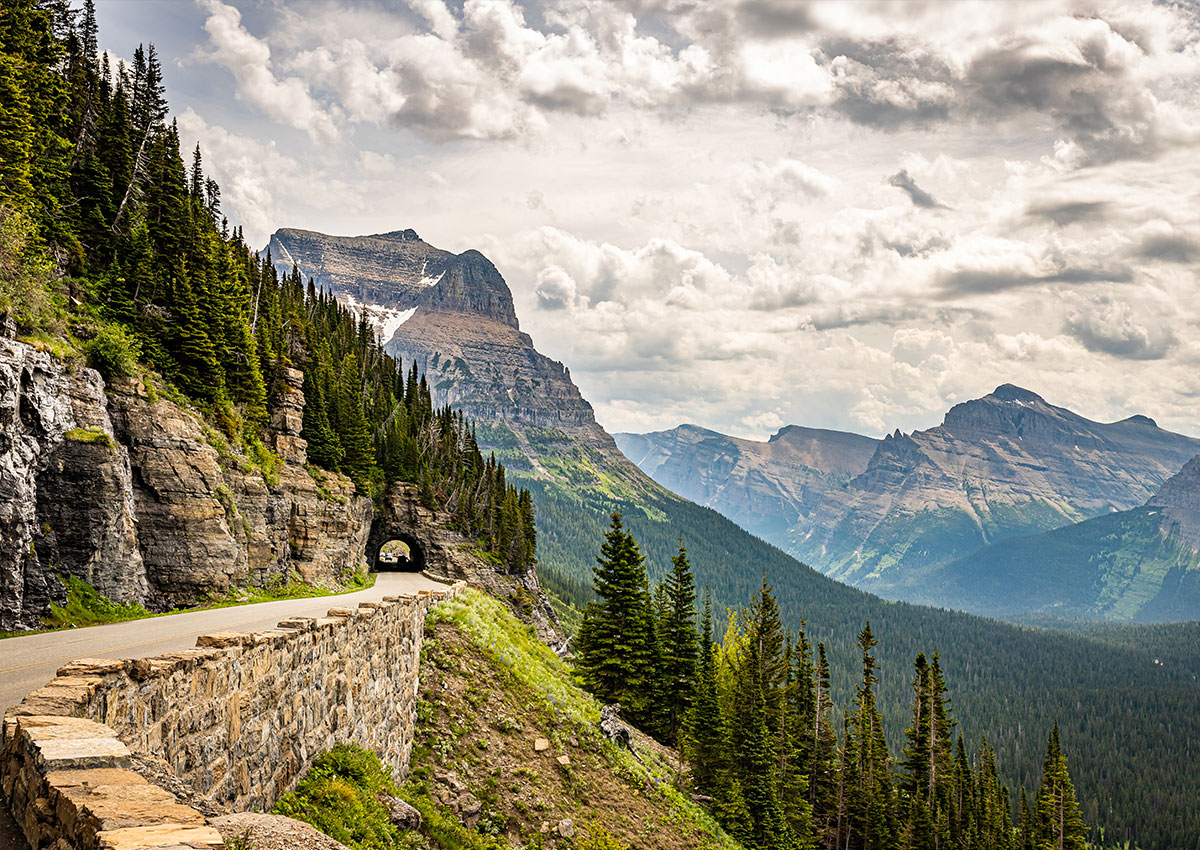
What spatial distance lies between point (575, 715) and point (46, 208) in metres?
36.5

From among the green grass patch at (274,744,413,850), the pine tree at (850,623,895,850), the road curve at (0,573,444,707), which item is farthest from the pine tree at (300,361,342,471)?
the pine tree at (850,623,895,850)

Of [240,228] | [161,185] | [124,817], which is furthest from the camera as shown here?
[240,228]

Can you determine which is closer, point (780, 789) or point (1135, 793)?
point (780, 789)

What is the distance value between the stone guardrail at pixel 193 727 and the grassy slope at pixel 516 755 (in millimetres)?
4191

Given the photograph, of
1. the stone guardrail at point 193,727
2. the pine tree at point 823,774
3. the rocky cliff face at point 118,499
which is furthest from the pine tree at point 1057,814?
the stone guardrail at point 193,727

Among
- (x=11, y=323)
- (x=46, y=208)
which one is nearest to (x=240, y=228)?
(x=46, y=208)

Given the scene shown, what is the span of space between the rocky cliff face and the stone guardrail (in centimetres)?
1249

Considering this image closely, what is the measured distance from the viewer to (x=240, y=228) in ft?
239

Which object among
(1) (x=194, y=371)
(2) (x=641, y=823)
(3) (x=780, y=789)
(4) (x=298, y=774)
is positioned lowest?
(3) (x=780, y=789)

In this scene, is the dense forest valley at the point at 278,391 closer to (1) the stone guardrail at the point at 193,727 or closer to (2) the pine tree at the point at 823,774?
(2) the pine tree at the point at 823,774

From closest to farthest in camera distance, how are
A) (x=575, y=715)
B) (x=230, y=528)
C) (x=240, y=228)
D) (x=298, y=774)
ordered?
(x=298, y=774), (x=575, y=715), (x=230, y=528), (x=240, y=228)

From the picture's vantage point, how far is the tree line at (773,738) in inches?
1897

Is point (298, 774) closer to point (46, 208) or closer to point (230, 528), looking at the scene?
point (230, 528)

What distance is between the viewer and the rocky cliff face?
75.4 feet
